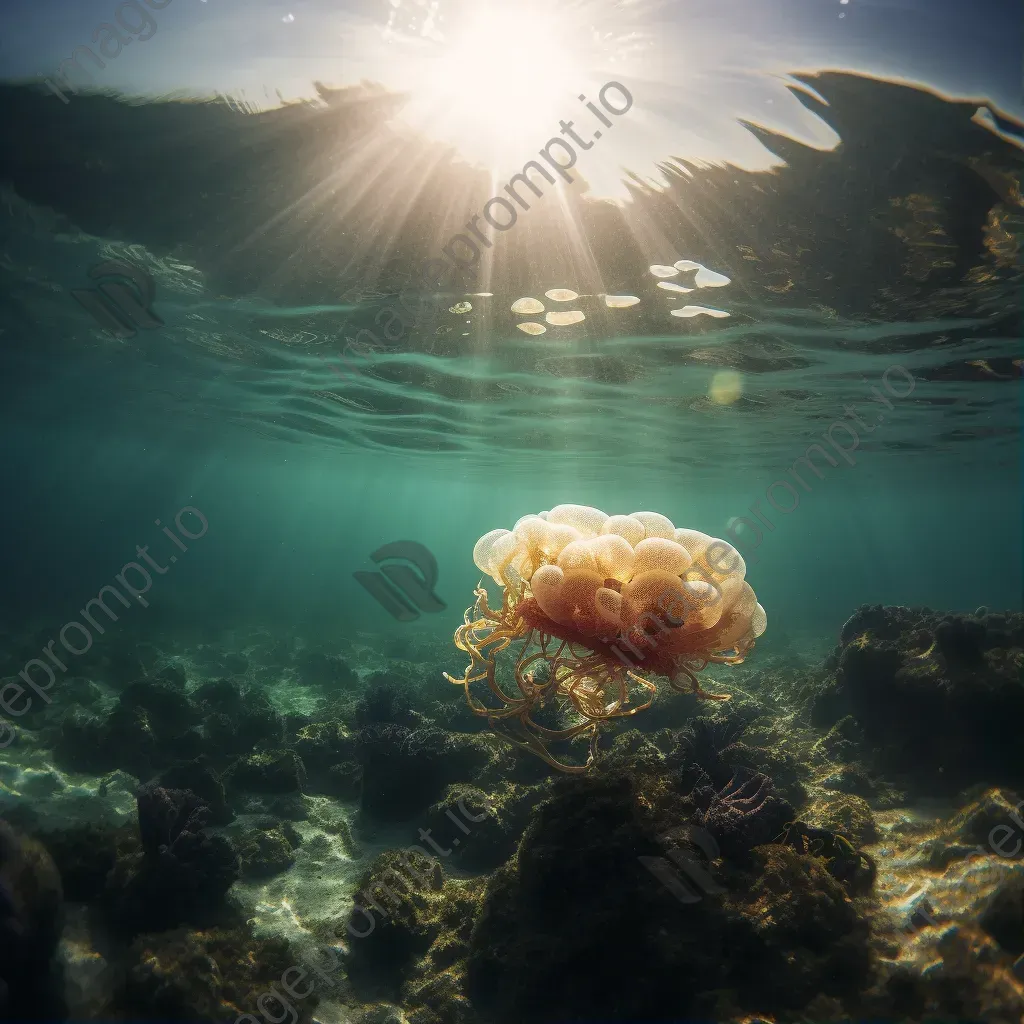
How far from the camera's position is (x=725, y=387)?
50.1 feet

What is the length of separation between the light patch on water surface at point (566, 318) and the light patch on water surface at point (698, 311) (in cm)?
182

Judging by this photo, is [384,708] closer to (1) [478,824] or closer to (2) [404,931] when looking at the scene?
(1) [478,824]

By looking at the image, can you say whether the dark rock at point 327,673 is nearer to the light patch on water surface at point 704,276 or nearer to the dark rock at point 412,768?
the dark rock at point 412,768

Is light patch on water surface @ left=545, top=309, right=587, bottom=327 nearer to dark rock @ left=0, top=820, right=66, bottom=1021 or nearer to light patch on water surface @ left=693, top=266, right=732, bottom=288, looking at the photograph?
light patch on water surface @ left=693, top=266, right=732, bottom=288

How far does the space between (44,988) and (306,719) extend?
29.5 ft

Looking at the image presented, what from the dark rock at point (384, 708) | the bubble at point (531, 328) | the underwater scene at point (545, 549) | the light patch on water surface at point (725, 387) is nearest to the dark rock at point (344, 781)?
the underwater scene at point (545, 549)

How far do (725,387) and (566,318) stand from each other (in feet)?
20.4

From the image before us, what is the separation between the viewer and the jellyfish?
3.23 m

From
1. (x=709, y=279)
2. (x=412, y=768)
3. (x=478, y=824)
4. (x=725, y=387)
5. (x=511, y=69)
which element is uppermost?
(x=511, y=69)

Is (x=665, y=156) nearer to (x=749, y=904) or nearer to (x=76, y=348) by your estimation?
(x=749, y=904)

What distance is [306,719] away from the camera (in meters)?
13.0

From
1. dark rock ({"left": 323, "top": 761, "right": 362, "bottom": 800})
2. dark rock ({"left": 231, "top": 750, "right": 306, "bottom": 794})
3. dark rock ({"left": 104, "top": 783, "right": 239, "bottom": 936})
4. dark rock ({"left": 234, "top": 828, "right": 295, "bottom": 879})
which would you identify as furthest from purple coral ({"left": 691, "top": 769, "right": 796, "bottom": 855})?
dark rock ({"left": 231, "top": 750, "right": 306, "bottom": 794})

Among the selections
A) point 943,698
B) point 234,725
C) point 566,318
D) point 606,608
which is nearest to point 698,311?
point 566,318

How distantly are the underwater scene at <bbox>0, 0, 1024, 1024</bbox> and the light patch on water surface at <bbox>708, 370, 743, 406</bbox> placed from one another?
0.22 meters
